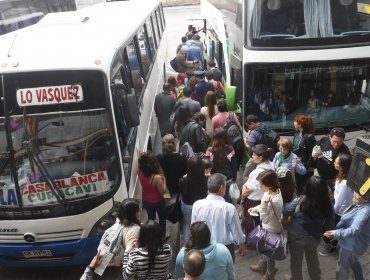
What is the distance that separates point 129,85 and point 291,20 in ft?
8.72

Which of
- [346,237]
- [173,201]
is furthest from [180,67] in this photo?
[346,237]

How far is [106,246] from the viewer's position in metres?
3.97

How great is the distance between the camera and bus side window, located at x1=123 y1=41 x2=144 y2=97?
660 cm

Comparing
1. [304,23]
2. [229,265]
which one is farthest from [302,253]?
[304,23]

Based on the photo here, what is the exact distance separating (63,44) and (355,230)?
3.79 meters

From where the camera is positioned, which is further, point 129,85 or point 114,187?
point 129,85

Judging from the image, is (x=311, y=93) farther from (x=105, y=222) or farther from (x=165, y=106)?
(x=105, y=222)

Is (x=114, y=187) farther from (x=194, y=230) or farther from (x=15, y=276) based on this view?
(x=15, y=276)

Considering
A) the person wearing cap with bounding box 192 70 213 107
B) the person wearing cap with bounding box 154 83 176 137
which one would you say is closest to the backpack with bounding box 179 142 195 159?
the person wearing cap with bounding box 154 83 176 137

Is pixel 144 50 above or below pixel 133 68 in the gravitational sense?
below

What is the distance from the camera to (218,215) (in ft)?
13.9

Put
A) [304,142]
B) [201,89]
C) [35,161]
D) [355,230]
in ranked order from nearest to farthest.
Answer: [355,230] < [35,161] < [304,142] < [201,89]

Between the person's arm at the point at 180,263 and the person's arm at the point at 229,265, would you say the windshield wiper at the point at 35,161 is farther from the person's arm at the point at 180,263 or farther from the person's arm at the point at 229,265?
the person's arm at the point at 229,265

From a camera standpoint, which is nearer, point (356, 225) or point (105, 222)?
point (356, 225)
